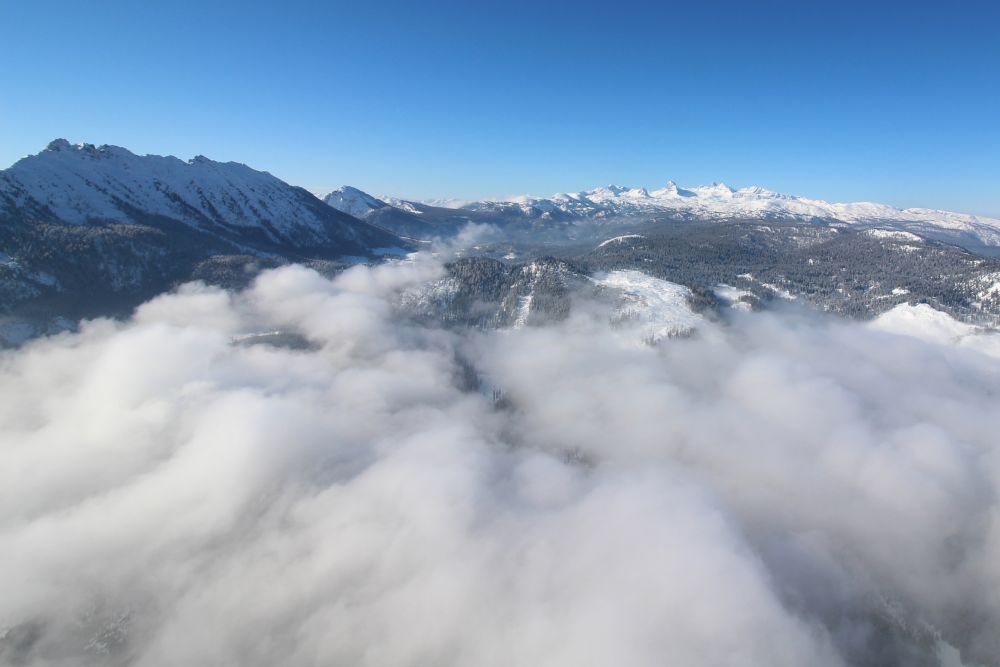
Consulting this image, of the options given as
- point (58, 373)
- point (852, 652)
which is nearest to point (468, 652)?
point (852, 652)

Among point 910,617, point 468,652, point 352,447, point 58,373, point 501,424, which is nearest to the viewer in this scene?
point 468,652

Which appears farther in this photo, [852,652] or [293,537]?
[293,537]

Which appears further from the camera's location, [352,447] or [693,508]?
[352,447]

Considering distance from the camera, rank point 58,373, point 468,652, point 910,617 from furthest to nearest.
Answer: point 58,373
point 910,617
point 468,652

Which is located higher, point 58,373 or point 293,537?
point 58,373

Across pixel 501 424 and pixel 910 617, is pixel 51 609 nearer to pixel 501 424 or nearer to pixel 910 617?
pixel 501 424

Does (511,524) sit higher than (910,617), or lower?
higher

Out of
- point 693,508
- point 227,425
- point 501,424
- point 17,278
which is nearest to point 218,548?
point 227,425

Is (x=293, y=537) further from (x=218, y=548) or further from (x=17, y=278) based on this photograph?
(x=17, y=278)

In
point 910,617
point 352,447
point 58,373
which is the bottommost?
point 910,617
